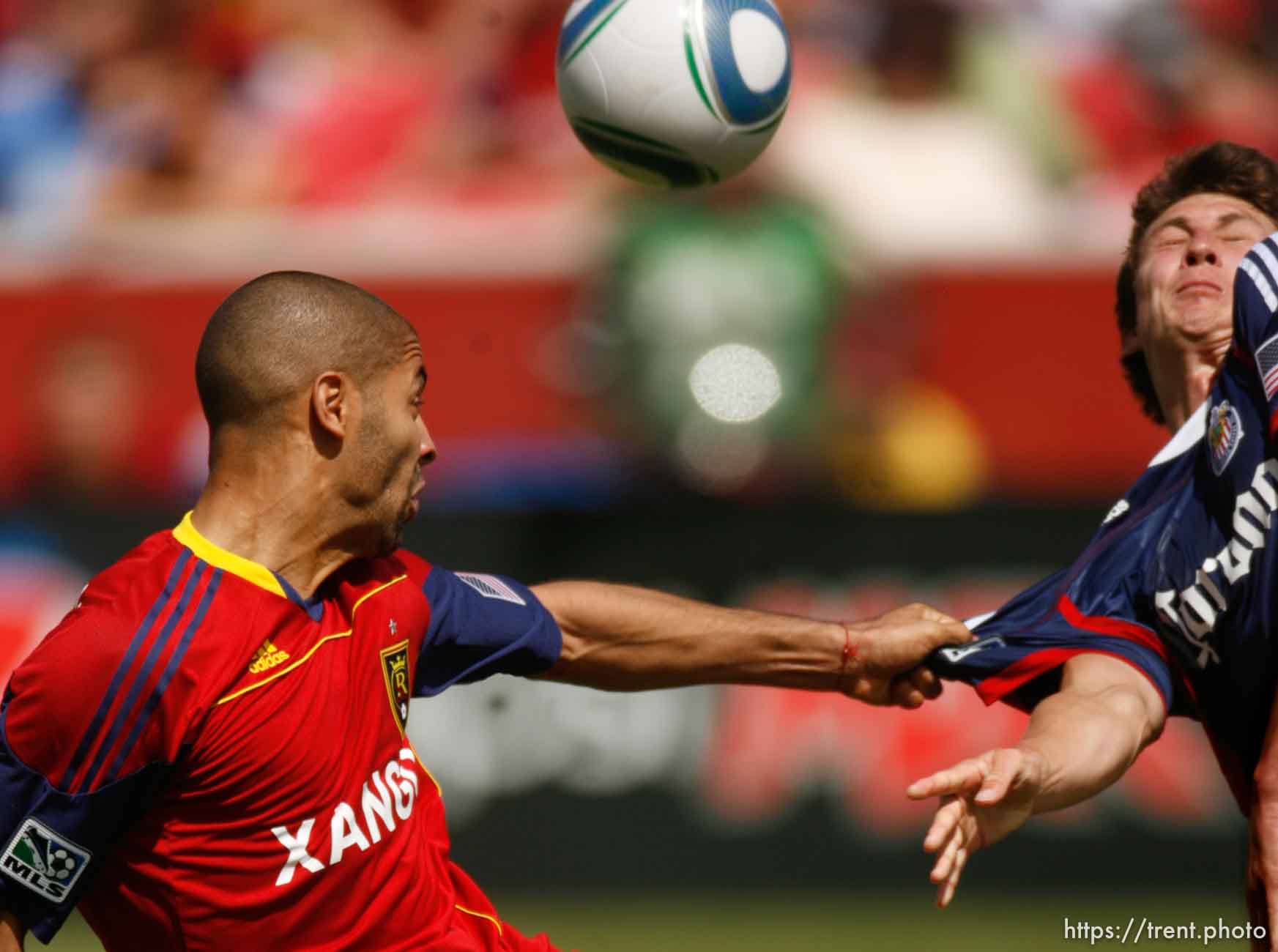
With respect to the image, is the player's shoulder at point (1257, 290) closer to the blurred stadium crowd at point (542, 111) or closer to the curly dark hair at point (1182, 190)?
the curly dark hair at point (1182, 190)

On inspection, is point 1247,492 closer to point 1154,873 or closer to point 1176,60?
point 1154,873

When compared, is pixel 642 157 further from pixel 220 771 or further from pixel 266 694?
pixel 220 771

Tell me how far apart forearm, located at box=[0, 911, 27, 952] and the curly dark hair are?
309 cm

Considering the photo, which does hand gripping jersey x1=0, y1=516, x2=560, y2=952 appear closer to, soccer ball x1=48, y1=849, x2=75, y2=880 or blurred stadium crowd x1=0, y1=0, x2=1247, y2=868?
soccer ball x1=48, y1=849, x2=75, y2=880

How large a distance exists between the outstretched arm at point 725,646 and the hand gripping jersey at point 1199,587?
0.14 m

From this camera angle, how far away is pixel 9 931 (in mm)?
3504

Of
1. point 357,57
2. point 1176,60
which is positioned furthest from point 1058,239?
point 357,57

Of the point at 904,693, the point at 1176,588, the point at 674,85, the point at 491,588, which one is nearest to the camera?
the point at 1176,588

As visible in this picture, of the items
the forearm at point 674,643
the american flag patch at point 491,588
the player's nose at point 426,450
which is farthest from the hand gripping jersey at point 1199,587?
the player's nose at point 426,450

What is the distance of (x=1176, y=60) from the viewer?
14102 millimetres

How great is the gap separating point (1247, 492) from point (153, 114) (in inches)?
483

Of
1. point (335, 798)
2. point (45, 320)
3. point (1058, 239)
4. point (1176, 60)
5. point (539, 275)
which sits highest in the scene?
point (1176, 60)

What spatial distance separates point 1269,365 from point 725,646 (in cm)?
154

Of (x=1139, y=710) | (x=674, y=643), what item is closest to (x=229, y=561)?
(x=674, y=643)
